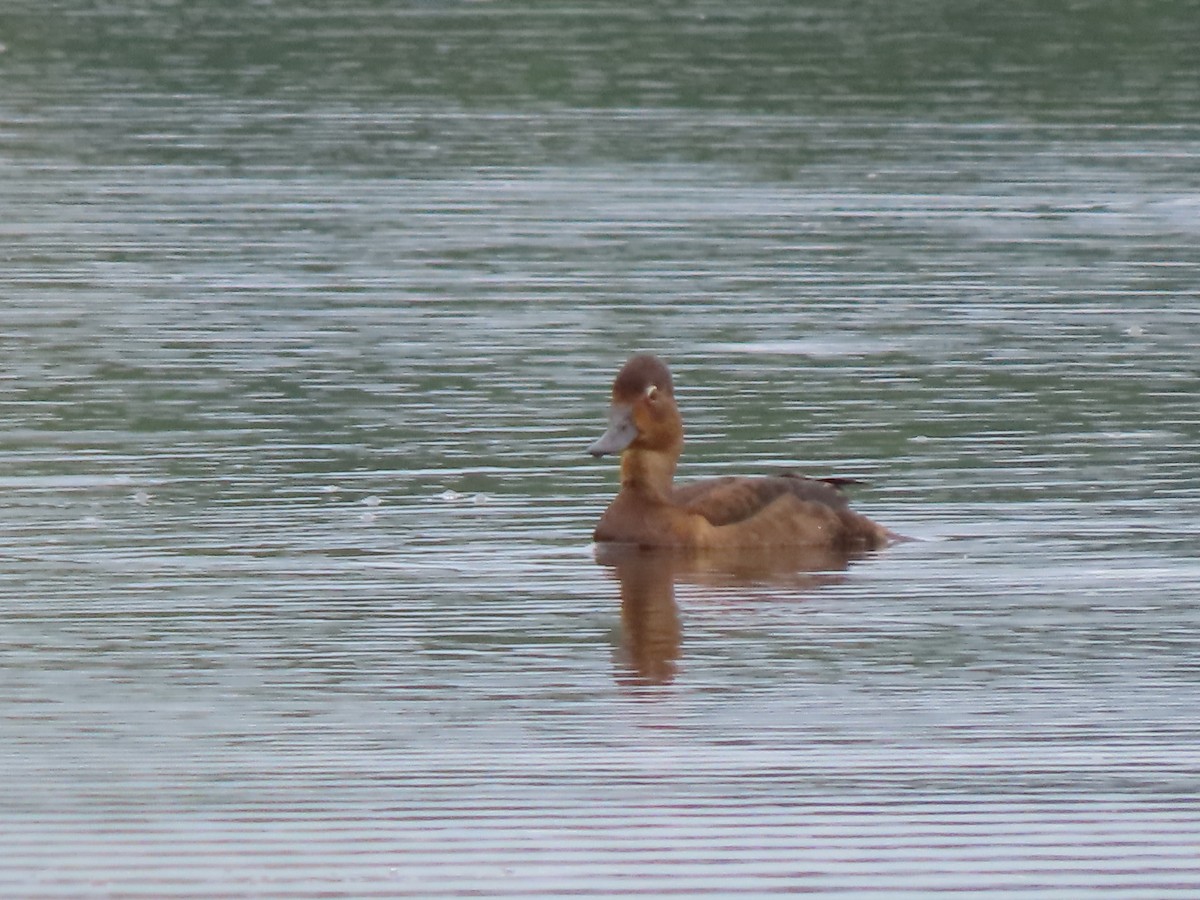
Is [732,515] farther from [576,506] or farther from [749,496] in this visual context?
[576,506]

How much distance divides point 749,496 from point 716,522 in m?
0.20

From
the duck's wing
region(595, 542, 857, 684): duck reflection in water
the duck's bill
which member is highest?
the duck's bill

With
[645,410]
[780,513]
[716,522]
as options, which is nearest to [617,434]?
[645,410]

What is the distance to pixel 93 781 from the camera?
941cm

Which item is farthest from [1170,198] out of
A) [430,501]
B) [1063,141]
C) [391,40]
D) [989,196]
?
[391,40]

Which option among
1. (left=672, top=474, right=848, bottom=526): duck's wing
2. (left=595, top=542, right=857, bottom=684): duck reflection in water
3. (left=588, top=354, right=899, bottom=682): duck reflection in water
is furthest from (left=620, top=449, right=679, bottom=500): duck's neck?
(left=595, top=542, right=857, bottom=684): duck reflection in water

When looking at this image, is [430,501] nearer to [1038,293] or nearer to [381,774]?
[381,774]

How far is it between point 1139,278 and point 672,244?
4.13m

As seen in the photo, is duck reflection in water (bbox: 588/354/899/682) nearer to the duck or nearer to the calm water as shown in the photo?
the duck

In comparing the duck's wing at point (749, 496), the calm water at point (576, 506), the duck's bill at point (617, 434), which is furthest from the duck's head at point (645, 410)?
the calm water at point (576, 506)

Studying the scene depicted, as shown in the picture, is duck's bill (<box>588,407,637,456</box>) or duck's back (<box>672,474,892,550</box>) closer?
duck's back (<box>672,474,892,550</box>)

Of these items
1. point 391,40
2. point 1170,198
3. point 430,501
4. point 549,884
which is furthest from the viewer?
point 391,40

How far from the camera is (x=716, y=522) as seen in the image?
13523 mm

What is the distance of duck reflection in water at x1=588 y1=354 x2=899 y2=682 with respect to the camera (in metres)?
13.4
